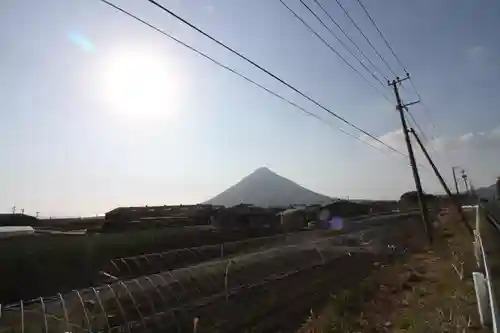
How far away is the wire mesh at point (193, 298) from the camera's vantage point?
10.5m

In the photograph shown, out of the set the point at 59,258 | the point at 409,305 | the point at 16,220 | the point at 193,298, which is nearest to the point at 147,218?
the point at 16,220

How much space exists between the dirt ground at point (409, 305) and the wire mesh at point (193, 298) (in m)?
2.62

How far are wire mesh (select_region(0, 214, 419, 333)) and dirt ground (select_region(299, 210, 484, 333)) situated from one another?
8.61 feet

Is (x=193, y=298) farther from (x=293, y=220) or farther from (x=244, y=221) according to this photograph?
(x=293, y=220)

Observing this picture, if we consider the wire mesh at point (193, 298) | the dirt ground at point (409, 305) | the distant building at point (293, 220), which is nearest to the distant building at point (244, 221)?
the distant building at point (293, 220)

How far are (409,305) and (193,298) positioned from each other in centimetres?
761

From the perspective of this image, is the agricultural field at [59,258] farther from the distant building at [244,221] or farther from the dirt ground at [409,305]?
the dirt ground at [409,305]

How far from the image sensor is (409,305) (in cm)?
1073

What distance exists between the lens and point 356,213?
69750mm

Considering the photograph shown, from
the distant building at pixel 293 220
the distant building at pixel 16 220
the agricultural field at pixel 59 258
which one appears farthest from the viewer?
the distant building at pixel 293 220

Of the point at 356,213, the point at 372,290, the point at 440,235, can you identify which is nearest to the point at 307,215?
the point at 356,213

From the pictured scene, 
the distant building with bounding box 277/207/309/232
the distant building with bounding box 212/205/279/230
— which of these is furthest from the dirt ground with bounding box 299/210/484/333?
the distant building with bounding box 277/207/309/232

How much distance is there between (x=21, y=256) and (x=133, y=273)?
7.67m

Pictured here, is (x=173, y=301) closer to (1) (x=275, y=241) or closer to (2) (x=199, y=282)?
(2) (x=199, y=282)
